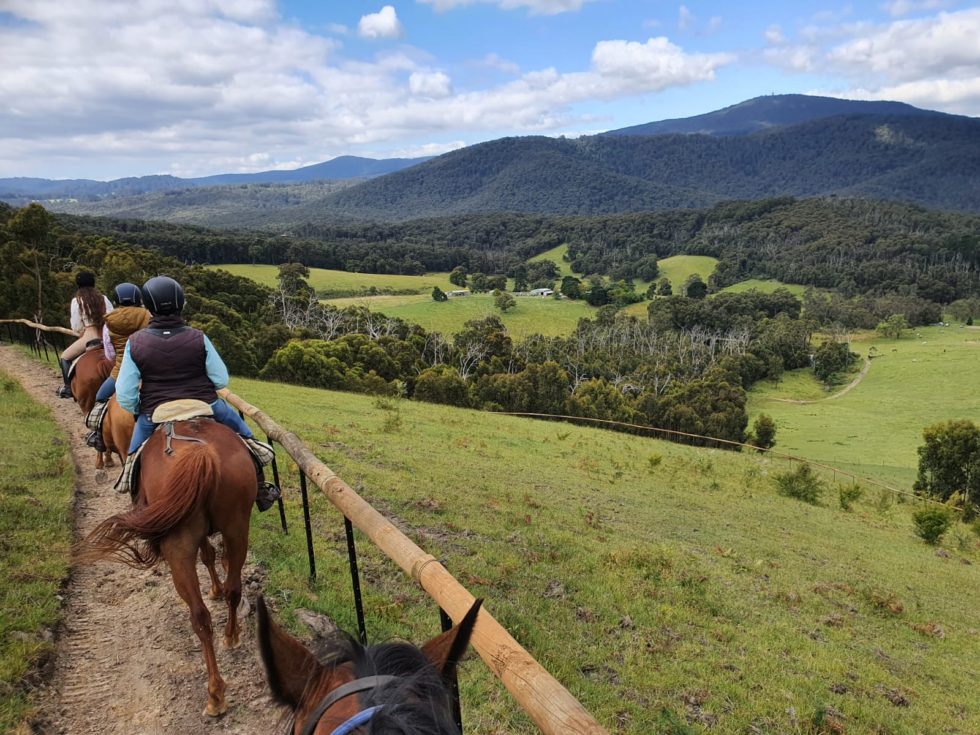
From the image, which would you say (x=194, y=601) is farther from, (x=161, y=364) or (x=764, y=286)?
(x=764, y=286)

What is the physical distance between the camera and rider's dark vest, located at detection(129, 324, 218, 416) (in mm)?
4773

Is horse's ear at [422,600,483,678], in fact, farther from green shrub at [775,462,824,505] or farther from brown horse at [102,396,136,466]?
green shrub at [775,462,824,505]

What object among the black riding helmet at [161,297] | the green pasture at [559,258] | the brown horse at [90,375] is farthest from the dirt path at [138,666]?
the green pasture at [559,258]

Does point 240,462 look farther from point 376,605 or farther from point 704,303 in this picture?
point 704,303

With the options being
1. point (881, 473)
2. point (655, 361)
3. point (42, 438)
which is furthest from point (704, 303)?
point (42, 438)

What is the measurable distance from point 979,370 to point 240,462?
94.9 meters

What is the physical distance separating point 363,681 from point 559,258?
193 m

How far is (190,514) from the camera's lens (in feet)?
13.7

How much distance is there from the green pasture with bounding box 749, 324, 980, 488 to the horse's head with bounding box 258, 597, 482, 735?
41244mm

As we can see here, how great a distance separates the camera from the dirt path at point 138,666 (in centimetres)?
409

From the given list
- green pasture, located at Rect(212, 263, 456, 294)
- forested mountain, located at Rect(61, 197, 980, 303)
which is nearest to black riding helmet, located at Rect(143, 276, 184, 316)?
green pasture, located at Rect(212, 263, 456, 294)

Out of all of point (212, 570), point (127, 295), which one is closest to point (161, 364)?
point (212, 570)

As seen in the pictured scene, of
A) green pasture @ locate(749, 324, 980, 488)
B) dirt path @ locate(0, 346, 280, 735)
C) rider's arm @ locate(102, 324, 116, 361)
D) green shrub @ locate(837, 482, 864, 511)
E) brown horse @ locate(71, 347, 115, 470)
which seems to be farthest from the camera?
green pasture @ locate(749, 324, 980, 488)

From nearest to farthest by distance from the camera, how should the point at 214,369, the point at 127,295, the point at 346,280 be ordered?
the point at 214,369, the point at 127,295, the point at 346,280
